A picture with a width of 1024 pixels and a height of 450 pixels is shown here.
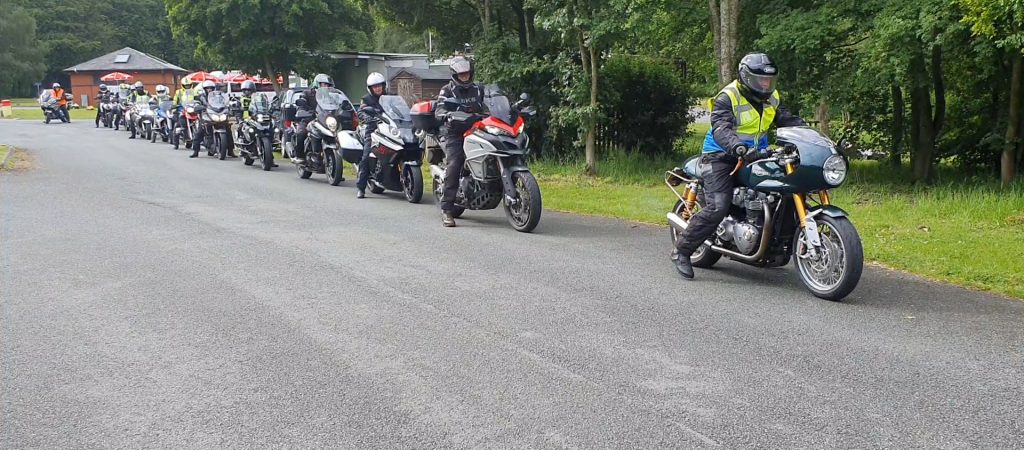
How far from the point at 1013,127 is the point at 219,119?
54.2 feet

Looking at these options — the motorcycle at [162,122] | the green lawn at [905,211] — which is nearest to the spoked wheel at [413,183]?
the green lawn at [905,211]

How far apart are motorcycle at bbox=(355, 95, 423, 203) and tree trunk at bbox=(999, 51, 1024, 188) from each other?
8388 millimetres

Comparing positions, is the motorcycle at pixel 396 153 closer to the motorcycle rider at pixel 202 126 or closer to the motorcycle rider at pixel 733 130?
the motorcycle rider at pixel 733 130

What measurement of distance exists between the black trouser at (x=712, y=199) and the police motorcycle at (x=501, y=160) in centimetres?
280

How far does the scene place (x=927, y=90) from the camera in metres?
14.8

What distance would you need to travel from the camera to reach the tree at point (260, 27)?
3497cm

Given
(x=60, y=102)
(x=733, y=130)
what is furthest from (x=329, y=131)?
(x=60, y=102)

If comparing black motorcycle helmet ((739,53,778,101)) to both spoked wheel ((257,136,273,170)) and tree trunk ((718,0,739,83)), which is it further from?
spoked wheel ((257,136,273,170))

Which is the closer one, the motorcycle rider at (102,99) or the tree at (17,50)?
the motorcycle rider at (102,99)

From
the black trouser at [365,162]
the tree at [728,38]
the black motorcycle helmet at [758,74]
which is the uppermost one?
the tree at [728,38]

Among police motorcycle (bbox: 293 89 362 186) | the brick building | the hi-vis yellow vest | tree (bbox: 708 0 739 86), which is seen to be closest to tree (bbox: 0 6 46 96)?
the brick building

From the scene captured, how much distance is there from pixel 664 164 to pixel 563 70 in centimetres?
277

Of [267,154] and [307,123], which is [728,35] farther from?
[267,154]

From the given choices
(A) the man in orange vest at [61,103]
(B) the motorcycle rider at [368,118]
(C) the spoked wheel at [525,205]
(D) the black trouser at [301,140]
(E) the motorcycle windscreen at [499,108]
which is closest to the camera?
(C) the spoked wheel at [525,205]
